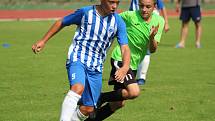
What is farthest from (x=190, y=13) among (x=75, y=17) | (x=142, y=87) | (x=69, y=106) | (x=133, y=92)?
(x=69, y=106)

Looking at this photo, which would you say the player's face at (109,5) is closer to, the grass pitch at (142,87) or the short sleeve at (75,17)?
the short sleeve at (75,17)

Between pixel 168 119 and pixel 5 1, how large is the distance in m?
37.9

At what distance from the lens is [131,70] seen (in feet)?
26.6

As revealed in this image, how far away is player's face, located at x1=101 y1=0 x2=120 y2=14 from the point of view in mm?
7012

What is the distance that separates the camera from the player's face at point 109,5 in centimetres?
701

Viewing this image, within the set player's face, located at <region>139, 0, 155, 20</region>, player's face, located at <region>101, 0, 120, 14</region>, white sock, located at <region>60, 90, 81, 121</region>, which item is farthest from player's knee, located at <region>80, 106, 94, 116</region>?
player's face, located at <region>139, 0, 155, 20</region>

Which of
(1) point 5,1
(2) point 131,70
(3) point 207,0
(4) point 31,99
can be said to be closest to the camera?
(2) point 131,70

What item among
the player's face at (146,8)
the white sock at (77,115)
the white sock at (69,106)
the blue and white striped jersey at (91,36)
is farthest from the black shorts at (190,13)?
the white sock at (69,106)

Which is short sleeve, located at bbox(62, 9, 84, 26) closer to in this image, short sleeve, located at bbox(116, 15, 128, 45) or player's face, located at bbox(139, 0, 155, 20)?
short sleeve, located at bbox(116, 15, 128, 45)

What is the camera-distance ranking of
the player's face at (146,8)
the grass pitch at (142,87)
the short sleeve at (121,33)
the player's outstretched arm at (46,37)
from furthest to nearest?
the grass pitch at (142,87), the player's face at (146,8), the short sleeve at (121,33), the player's outstretched arm at (46,37)

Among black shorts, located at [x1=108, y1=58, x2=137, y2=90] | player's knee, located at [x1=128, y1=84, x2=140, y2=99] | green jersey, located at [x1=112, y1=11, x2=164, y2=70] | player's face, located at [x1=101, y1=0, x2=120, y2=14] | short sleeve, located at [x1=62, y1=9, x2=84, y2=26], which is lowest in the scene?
player's knee, located at [x1=128, y1=84, x2=140, y2=99]

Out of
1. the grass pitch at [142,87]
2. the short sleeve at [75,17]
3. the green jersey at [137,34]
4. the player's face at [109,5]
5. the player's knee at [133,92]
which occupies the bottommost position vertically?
the grass pitch at [142,87]

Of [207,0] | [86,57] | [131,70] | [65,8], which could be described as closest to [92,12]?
[86,57]

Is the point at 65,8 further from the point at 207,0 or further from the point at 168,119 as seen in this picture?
the point at 168,119
